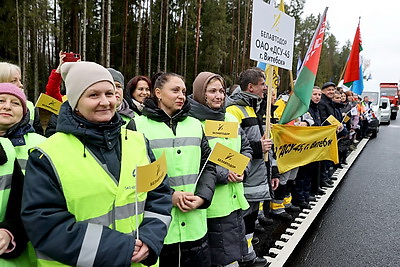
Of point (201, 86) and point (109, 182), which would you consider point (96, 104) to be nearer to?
point (109, 182)

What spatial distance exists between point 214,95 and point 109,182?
1.55m

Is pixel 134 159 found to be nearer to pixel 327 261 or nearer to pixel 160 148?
pixel 160 148

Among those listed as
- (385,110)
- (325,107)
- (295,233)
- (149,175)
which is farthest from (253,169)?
(385,110)

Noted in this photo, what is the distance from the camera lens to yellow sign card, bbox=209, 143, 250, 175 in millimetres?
2445

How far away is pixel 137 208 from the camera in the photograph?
1.69m

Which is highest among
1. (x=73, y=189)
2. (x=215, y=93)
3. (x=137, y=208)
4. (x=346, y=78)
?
(x=346, y=78)

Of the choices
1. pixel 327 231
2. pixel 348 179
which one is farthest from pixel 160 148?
pixel 348 179

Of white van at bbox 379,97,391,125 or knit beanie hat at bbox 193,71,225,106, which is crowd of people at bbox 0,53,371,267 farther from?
white van at bbox 379,97,391,125

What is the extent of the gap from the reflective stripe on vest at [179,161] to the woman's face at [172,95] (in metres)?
0.15

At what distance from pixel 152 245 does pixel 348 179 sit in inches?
284

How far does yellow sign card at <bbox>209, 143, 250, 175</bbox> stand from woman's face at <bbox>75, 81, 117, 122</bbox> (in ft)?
3.15

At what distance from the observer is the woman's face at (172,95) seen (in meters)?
2.45

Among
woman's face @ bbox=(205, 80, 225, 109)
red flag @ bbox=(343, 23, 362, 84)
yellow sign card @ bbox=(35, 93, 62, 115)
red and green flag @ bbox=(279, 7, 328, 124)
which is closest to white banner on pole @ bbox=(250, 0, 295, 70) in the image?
red and green flag @ bbox=(279, 7, 328, 124)

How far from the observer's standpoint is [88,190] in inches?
59.8
